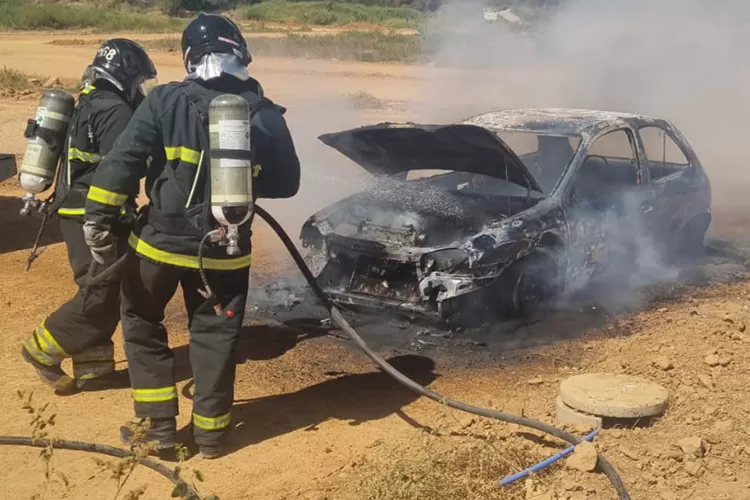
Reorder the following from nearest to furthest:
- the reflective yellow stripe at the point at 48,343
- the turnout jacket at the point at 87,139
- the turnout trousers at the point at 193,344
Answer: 1. the turnout trousers at the point at 193,344
2. the turnout jacket at the point at 87,139
3. the reflective yellow stripe at the point at 48,343

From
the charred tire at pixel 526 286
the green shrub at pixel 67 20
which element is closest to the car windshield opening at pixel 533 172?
the charred tire at pixel 526 286

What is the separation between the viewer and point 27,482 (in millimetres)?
4062

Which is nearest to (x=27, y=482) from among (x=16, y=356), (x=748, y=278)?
(x=16, y=356)

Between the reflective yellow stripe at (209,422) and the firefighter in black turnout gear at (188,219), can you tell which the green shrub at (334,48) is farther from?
the reflective yellow stripe at (209,422)

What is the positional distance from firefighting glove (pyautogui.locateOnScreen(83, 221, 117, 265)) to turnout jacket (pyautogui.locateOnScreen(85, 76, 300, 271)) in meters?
0.04

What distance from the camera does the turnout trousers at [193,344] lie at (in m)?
4.32

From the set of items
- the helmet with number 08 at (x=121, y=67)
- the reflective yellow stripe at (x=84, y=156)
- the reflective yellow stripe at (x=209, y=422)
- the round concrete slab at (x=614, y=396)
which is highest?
the helmet with number 08 at (x=121, y=67)

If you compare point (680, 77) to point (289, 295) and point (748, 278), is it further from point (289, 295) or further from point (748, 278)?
point (289, 295)

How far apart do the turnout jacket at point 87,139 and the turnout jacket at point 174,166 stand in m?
0.74

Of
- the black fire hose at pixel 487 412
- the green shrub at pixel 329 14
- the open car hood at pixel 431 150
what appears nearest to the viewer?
the black fire hose at pixel 487 412

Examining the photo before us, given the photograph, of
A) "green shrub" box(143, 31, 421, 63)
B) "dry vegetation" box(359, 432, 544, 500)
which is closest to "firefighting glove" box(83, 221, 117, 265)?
"dry vegetation" box(359, 432, 544, 500)

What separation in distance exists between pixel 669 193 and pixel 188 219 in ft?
16.2

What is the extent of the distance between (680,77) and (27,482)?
15.0 m

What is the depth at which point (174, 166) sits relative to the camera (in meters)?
4.16
